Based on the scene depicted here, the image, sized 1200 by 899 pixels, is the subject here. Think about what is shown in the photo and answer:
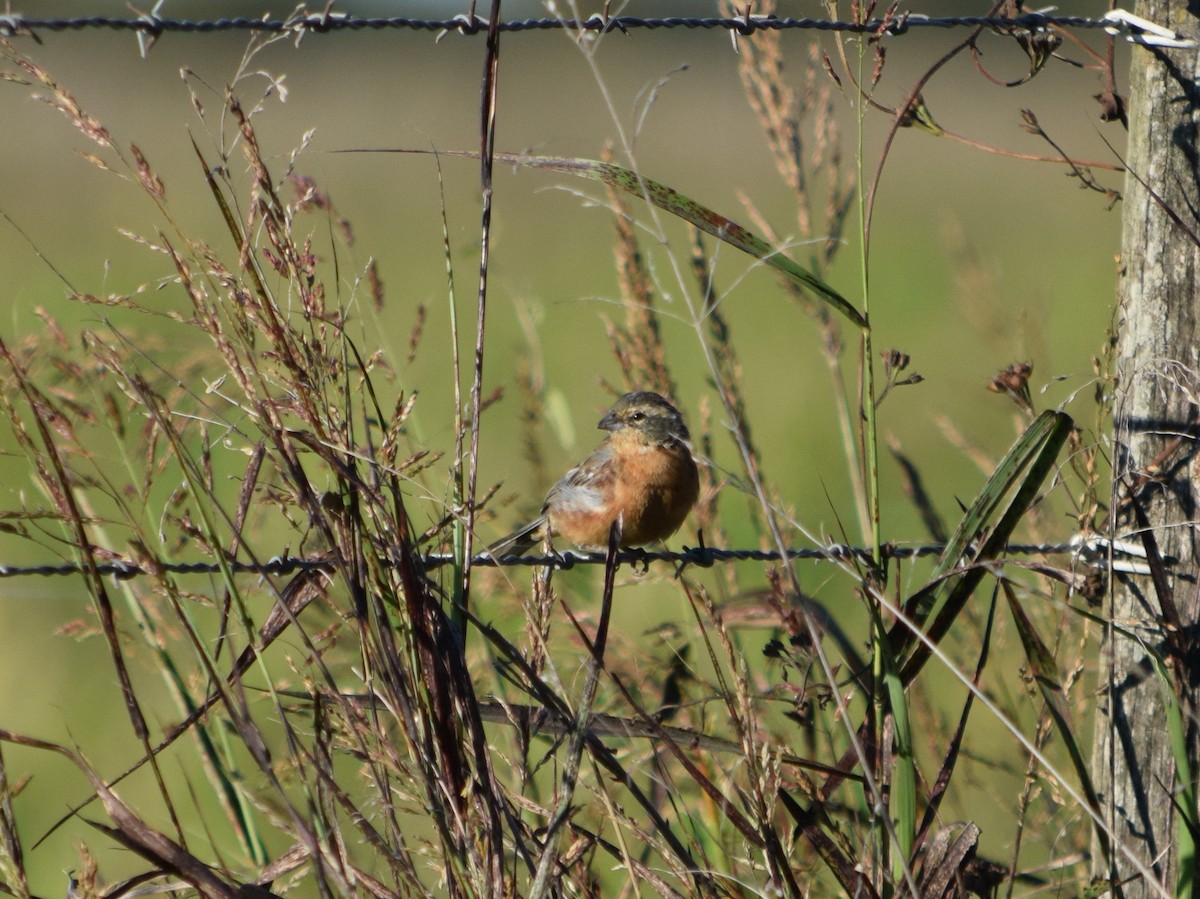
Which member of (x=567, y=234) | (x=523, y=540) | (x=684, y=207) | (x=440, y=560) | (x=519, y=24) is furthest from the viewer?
(x=567, y=234)

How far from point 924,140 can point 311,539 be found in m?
15.3

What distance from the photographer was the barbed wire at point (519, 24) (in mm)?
2045

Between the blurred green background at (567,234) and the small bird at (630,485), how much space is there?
0.19 metres

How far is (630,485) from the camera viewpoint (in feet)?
13.6

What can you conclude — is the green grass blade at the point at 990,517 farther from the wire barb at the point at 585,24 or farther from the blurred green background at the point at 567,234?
the blurred green background at the point at 567,234

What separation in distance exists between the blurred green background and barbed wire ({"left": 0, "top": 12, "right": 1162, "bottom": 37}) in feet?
1.73

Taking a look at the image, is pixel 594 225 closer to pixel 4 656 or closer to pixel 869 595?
pixel 4 656

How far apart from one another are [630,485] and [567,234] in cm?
1123

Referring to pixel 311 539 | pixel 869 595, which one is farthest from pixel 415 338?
pixel 869 595

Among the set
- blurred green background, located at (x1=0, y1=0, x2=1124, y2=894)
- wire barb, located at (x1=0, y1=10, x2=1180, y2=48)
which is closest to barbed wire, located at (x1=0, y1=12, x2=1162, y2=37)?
wire barb, located at (x1=0, y1=10, x2=1180, y2=48)

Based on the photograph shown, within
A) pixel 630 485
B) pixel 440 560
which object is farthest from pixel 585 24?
pixel 630 485

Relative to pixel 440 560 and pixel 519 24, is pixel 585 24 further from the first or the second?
pixel 440 560

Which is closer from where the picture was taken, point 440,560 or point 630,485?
point 440,560

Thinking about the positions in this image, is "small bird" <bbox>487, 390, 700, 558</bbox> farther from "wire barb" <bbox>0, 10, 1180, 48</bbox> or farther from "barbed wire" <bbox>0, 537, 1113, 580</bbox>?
"wire barb" <bbox>0, 10, 1180, 48</bbox>
